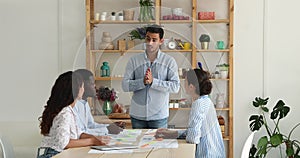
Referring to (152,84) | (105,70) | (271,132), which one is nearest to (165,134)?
(152,84)

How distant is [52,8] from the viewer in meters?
5.31

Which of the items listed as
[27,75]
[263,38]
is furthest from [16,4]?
[263,38]

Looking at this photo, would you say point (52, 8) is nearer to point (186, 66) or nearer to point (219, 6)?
point (219, 6)

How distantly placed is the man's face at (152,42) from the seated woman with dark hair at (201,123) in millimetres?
234

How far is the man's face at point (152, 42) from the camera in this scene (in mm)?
3053

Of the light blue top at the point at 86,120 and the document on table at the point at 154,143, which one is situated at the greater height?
the light blue top at the point at 86,120

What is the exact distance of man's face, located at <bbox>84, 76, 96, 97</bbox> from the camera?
127 inches

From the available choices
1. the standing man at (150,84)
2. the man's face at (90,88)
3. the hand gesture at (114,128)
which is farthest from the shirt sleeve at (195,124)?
the man's face at (90,88)

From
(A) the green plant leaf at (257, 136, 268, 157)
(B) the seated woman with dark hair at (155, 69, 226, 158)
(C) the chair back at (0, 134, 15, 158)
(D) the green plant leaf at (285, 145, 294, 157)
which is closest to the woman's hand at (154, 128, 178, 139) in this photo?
(B) the seated woman with dark hair at (155, 69, 226, 158)

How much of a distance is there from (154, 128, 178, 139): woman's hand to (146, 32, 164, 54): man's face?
17.6 inches

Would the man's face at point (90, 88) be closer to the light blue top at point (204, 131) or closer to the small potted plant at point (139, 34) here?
the small potted plant at point (139, 34)

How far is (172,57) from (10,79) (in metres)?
2.86

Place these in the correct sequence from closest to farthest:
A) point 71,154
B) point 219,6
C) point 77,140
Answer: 1. point 71,154
2. point 77,140
3. point 219,6

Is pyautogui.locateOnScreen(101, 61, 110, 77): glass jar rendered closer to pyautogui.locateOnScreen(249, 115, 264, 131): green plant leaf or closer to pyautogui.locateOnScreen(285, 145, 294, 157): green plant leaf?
pyautogui.locateOnScreen(249, 115, 264, 131): green plant leaf
